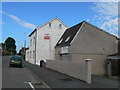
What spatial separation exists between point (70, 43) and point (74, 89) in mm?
14440

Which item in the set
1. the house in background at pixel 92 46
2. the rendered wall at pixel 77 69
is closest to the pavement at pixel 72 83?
the rendered wall at pixel 77 69

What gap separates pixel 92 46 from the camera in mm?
25203

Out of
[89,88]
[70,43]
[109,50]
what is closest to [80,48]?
[70,43]

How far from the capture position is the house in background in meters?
24.2

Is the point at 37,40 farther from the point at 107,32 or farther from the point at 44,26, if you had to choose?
the point at 107,32

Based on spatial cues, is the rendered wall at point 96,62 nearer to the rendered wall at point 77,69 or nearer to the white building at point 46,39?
the rendered wall at point 77,69

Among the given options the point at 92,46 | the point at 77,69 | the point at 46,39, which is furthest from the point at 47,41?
the point at 77,69

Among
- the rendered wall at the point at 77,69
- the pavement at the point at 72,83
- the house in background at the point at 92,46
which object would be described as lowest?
the pavement at the point at 72,83

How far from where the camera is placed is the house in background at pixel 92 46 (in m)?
24.2

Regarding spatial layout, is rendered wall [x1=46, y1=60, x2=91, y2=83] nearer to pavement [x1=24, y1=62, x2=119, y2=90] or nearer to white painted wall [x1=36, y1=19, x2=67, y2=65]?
pavement [x1=24, y1=62, x2=119, y2=90]

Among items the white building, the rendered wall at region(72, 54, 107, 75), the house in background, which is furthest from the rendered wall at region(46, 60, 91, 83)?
the white building

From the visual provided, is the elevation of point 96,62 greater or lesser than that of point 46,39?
lesser

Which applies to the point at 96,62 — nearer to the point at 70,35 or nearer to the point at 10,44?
the point at 70,35

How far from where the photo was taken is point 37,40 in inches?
1489
